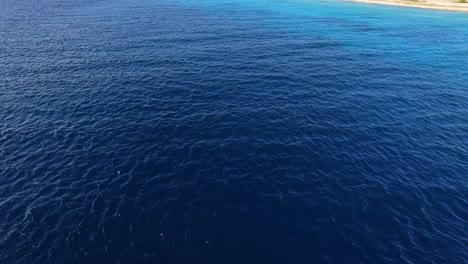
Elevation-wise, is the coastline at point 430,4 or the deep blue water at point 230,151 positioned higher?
the coastline at point 430,4

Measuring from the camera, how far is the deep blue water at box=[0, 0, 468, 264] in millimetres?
33656

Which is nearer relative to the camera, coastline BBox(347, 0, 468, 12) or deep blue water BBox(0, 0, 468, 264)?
deep blue water BBox(0, 0, 468, 264)

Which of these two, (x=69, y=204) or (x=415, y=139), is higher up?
(x=415, y=139)

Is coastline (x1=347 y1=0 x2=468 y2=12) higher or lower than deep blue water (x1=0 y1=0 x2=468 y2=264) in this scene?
higher

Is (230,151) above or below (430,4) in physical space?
below

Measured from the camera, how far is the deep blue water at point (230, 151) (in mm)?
33656

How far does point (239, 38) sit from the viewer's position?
10544cm

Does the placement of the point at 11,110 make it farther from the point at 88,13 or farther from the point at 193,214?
the point at 88,13

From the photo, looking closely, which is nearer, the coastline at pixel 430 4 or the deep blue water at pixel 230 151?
the deep blue water at pixel 230 151

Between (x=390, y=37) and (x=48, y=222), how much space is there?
123m

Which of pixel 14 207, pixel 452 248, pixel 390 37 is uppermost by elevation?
pixel 390 37

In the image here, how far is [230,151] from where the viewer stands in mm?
48844

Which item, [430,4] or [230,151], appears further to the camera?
[430,4]

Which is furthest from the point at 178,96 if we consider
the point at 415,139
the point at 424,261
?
the point at 424,261
